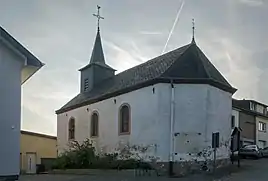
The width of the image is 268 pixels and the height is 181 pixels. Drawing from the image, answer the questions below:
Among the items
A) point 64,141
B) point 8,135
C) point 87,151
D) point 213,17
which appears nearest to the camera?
point 8,135

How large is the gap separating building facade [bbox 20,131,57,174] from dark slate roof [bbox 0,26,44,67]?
24.2 meters

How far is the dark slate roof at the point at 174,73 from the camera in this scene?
95.9 ft

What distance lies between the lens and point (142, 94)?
30375 millimetres

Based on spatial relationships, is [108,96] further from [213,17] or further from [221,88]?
[213,17]

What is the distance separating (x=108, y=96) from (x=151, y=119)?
231 inches

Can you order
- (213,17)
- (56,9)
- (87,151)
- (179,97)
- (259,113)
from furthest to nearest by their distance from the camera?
(259,113)
(87,151)
(179,97)
(213,17)
(56,9)

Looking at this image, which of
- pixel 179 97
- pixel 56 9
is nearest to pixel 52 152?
pixel 179 97

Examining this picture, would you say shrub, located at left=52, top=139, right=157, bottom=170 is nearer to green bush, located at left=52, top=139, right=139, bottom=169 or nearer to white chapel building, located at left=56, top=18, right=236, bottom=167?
green bush, located at left=52, top=139, right=139, bottom=169

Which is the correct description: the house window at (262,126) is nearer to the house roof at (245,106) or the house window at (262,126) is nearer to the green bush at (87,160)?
the house roof at (245,106)

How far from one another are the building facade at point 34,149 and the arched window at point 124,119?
489 inches

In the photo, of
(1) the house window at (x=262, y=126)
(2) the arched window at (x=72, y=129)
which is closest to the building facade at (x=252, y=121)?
(1) the house window at (x=262, y=126)

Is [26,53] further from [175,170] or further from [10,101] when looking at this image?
[175,170]

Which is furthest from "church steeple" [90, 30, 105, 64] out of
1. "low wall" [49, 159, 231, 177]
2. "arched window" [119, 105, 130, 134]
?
"low wall" [49, 159, 231, 177]

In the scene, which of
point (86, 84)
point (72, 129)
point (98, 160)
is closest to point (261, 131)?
point (86, 84)
